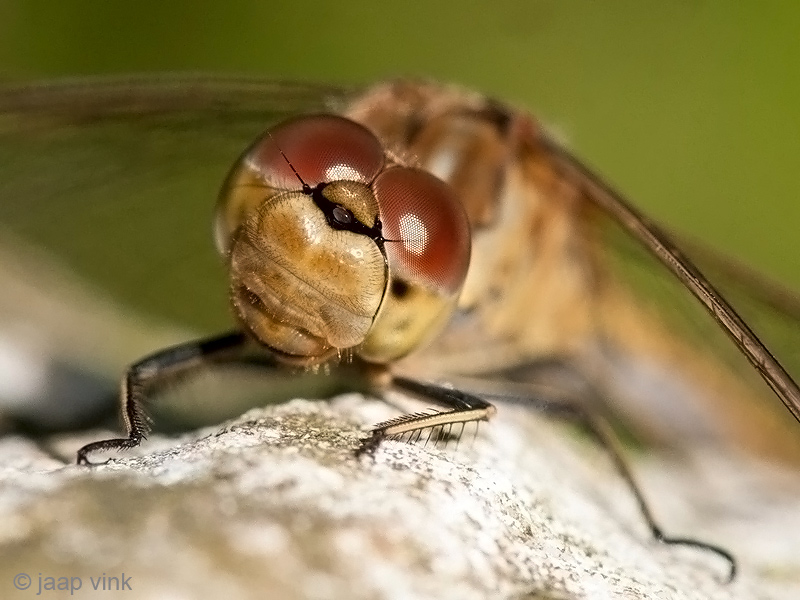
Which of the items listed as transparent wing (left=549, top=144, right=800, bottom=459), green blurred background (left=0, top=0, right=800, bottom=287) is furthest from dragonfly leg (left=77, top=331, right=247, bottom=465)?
green blurred background (left=0, top=0, right=800, bottom=287)

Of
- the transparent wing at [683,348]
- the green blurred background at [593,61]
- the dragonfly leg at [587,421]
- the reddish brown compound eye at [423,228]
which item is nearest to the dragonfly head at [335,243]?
the reddish brown compound eye at [423,228]

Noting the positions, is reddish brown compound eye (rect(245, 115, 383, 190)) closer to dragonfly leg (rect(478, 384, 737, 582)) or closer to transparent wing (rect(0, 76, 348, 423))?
transparent wing (rect(0, 76, 348, 423))

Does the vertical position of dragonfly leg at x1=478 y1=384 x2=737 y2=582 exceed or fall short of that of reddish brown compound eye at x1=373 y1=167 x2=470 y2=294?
it falls short

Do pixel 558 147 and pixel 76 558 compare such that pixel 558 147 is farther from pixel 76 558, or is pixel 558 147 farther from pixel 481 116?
pixel 76 558

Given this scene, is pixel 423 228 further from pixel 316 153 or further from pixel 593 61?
pixel 593 61

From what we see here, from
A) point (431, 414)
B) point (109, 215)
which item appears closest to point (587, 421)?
point (431, 414)
